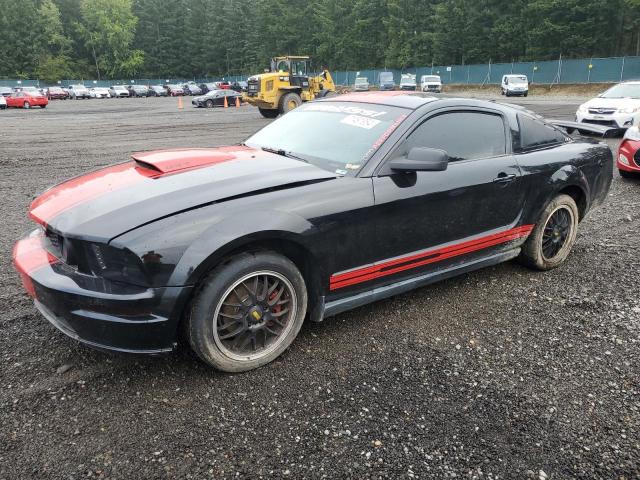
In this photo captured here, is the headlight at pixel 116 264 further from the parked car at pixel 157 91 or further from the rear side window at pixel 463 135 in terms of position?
the parked car at pixel 157 91

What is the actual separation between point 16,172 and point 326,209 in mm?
8436


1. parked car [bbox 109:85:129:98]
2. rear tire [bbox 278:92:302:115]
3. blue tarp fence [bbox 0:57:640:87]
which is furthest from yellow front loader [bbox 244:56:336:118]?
parked car [bbox 109:85:129:98]

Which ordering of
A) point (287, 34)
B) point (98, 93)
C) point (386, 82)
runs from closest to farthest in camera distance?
point (386, 82), point (98, 93), point (287, 34)

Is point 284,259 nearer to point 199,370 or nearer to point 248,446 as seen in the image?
point 199,370

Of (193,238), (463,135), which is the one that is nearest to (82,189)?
(193,238)

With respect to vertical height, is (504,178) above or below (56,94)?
below

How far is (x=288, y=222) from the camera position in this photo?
8.98 ft

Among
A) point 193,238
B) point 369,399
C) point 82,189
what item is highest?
point 82,189

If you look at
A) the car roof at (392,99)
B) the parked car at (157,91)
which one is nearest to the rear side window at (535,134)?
the car roof at (392,99)

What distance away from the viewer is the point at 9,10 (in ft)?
256

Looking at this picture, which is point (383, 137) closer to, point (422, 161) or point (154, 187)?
point (422, 161)

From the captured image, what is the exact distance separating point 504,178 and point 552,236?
1006 mm

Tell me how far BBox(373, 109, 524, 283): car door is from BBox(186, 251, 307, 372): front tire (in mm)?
704

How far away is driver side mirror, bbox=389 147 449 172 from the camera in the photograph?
301 cm
